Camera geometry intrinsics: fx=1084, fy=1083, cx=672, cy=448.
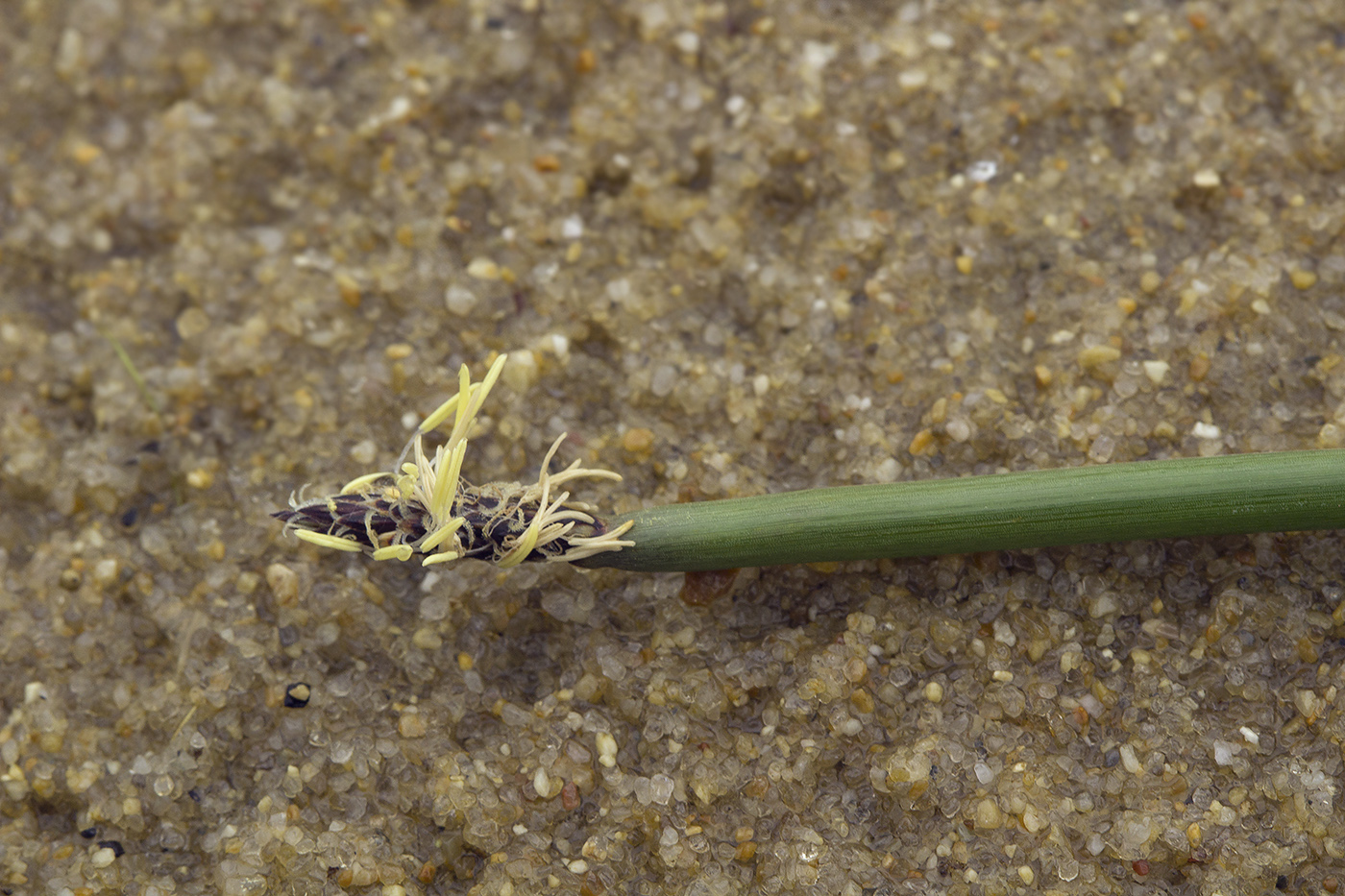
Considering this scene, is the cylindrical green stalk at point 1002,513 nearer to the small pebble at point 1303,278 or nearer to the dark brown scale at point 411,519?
the dark brown scale at point 411,519

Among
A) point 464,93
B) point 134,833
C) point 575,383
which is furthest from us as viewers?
point 464,93

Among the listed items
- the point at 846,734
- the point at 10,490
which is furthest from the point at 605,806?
the point at 10,490

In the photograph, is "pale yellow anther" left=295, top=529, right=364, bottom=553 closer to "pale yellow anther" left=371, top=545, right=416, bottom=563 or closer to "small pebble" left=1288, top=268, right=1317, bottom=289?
"pale yellow anther" left=371, top=545, right=416, bottom=563

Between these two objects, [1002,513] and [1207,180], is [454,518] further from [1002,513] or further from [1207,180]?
[1207,180]

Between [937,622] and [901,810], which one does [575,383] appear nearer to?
[937,622]

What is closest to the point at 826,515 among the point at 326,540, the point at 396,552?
the point at 396,552

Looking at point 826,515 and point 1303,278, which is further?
point 1303,278

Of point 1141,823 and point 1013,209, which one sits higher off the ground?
point 1013,209
